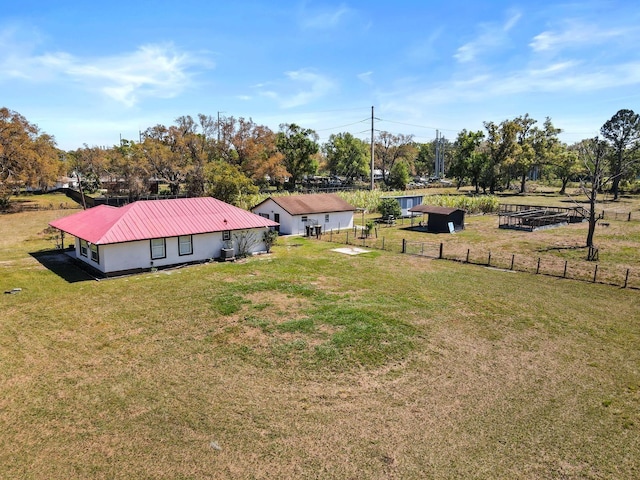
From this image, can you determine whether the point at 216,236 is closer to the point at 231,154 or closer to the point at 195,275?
the point at 195,275

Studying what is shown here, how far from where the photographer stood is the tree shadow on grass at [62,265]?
22169 millimetres

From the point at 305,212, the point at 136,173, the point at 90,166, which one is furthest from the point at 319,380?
the point at 90,166

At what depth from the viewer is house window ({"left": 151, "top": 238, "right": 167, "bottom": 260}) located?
2380cm

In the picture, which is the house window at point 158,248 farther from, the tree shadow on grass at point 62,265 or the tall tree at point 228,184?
the tall tree at point 228,184

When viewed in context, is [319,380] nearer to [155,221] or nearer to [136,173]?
[155,221]

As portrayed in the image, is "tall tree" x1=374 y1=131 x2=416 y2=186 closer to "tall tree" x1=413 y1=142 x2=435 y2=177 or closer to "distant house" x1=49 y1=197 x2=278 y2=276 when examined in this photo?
"tall tree" x1=413 y1=142 x2=435 y2=177

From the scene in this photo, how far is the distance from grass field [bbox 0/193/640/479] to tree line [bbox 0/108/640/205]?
2614 centimetres

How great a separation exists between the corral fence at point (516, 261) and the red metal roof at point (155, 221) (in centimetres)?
943

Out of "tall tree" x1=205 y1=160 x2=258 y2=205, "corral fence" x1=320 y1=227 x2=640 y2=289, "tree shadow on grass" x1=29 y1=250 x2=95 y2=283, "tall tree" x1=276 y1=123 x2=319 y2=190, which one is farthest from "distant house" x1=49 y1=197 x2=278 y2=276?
"tall tree" x1=276 y1=123 x2=319 y2=190

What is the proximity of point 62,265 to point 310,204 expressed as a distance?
20.5 m

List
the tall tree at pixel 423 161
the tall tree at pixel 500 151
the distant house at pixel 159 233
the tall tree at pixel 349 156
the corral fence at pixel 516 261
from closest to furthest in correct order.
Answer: the corral fence at pixel 516 261
the distant house at pixel 159 233
the tall tree at pixel 500 151
the tall tree at pixel 349 156
the tall tree at pixel 423 161

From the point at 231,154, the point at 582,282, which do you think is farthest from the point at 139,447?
the point at 231,154

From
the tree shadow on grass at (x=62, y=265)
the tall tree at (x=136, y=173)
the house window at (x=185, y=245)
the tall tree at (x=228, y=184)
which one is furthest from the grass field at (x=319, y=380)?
the tall tree at (x=136, y=173)

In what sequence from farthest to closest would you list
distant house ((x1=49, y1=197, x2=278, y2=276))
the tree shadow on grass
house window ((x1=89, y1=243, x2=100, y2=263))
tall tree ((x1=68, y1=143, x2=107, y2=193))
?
tall tree ((x1=68, y1=143, x2=107, y2=193)) → house window ((x1=89, y1=243, x2=100, y2=263)) → distant house ((x1=49, y1=197, x2=278, y2=276)) → the tree shadow on grass
